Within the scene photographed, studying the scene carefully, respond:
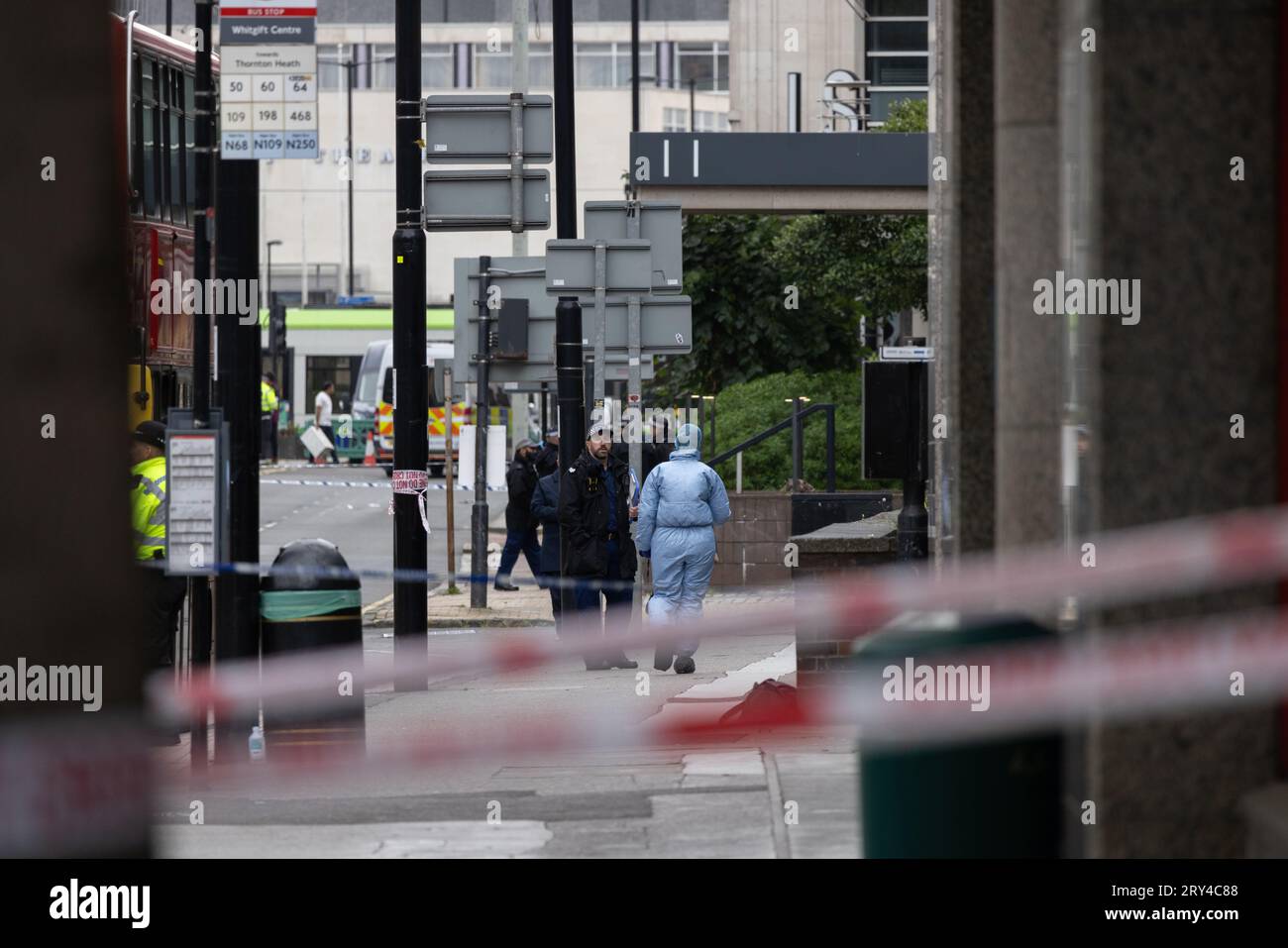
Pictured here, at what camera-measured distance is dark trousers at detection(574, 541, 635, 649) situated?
1584 cm

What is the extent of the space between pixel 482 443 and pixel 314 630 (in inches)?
452

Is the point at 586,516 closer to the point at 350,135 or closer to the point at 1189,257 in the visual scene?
the point at 1189,257

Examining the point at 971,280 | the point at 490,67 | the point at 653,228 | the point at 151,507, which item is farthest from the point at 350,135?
the point at 971,280

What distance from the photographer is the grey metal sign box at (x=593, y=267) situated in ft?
57.4

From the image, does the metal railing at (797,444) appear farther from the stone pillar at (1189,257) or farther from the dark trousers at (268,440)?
the dark trousers at (268,440)

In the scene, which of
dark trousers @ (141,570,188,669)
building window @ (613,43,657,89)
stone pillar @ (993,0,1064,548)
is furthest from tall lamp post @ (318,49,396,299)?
stone pillar @ (993,0,1064,548)

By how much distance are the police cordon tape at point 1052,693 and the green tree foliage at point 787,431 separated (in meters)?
16.0

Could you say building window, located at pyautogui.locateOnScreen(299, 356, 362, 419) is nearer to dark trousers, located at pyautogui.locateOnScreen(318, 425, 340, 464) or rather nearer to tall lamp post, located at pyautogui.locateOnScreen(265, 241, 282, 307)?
dark trousers, located at pyautogui.locateOnScreen(318, 425, 340, 464)

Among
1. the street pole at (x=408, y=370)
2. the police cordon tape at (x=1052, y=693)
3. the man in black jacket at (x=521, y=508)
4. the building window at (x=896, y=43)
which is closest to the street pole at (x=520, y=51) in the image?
the man in black jacket at (x=521, y=508)

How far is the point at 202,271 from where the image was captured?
11180 millimetres

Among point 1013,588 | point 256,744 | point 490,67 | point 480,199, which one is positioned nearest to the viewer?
point 1013,588
